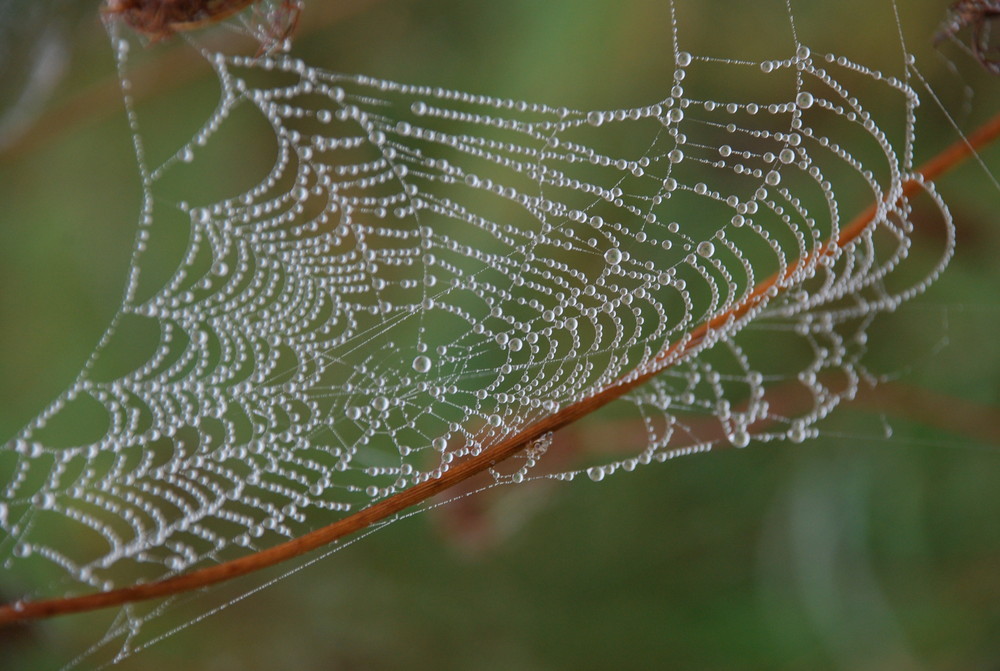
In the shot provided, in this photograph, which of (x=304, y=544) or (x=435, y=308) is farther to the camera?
(x=435, y=308)

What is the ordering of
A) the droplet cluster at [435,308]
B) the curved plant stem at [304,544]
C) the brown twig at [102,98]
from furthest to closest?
the brown twig at [102,98]
the droplet cluster at [435,308]
the curved plant stem at [304,544]

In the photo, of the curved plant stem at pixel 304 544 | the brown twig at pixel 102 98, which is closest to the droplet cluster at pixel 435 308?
the brown twig at pixel 102 98

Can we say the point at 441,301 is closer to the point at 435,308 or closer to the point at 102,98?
the point at 435,308

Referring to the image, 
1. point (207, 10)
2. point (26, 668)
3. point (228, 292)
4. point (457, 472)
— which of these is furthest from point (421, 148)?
point (26, 668)

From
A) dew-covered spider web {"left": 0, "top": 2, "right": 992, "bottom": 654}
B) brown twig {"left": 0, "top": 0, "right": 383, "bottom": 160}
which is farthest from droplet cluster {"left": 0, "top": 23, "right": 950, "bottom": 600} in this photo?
brown twig {"left": 0, "top": 0, "right": 383, "bottom": 160}

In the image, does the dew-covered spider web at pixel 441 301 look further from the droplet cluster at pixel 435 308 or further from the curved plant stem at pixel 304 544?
the curved plant stem at pixel 304 544

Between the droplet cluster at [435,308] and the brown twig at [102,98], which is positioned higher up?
the brown twig at [102,98]

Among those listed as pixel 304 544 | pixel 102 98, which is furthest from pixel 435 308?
pixel 102 98

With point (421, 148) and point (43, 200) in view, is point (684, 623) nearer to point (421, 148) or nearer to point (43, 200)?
point (421, 148)
